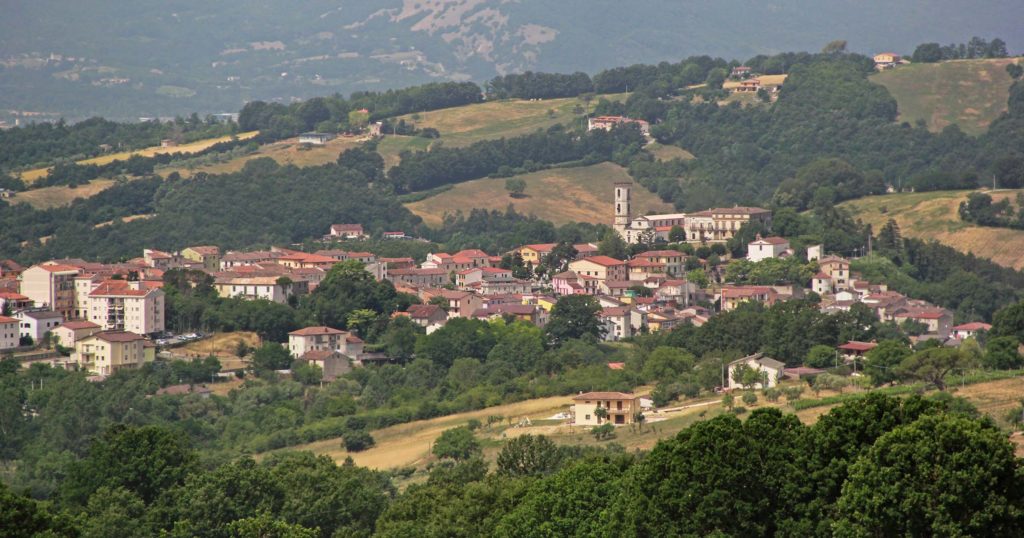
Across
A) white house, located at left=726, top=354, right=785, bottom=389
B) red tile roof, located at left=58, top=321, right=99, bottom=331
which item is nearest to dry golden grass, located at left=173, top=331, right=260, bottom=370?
red tile roof, located at left=58, top=321, right=99, bottom=331

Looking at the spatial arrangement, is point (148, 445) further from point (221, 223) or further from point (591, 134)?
point (591, 134)

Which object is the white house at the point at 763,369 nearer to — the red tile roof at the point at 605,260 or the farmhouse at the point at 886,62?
the red tile roof at the point at 605,260

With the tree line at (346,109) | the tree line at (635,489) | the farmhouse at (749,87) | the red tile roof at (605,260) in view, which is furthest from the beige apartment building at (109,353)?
the farmhouse at (749,87)

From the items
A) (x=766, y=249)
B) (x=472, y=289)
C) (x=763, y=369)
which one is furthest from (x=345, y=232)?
(x=763, y=369)

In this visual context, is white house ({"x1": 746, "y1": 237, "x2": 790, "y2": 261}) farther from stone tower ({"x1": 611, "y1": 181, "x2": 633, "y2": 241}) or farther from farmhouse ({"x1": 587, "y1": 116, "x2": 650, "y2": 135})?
farmhouse ({"x1": 587, "y1": 116, "x2": 650, "y2": 135})

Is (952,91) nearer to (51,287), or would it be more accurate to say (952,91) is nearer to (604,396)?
(51,287)
